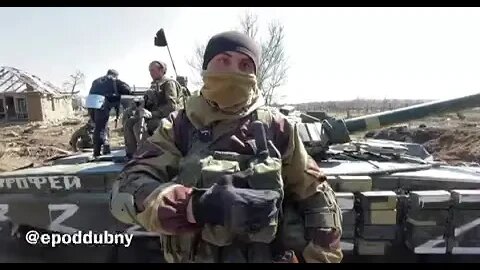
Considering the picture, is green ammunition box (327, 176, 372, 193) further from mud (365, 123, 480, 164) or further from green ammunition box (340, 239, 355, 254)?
mud (365, 123, 480, 164)

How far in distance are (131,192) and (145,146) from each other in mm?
227

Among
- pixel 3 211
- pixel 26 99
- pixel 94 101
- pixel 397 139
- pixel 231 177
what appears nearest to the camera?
pixel 231 177

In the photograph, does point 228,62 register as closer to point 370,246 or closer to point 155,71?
point 370,246

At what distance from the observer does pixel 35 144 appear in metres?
19.0

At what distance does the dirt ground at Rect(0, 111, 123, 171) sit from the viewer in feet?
48.1

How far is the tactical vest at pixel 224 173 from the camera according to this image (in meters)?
1.68

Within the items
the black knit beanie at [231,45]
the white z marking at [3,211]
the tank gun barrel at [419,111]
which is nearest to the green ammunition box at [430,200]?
the tank gun barrel at [419,111]

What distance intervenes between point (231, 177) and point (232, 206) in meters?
0.14

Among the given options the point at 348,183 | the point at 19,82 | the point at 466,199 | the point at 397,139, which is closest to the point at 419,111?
the point at 466,199

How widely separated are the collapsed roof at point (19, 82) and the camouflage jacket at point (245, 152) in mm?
31921

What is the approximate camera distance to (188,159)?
176 cm

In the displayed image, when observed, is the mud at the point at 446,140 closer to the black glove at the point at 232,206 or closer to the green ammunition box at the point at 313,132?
the green ammunition box at the point at 313,132

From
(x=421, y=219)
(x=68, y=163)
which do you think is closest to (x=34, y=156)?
(x=68, y=163)

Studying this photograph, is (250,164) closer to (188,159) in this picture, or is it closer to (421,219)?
(188,159)
